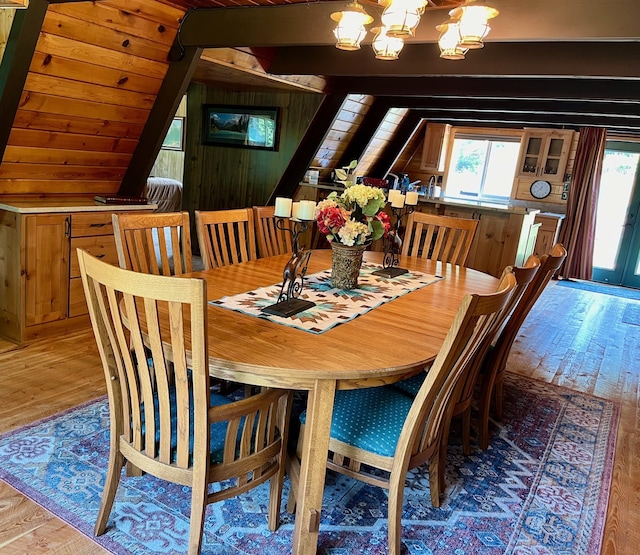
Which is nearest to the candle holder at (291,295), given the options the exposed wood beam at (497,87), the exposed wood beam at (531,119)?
the exposed wood beam at (497,87)

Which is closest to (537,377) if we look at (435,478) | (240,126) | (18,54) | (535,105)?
(435,478)

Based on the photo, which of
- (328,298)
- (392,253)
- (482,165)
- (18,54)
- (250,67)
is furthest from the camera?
(482,165)

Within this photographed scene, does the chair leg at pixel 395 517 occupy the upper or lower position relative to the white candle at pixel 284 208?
lower

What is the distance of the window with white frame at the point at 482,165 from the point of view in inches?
283

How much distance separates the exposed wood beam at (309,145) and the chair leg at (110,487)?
421 centimetres

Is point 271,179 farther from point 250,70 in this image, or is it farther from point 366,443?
point 366,443

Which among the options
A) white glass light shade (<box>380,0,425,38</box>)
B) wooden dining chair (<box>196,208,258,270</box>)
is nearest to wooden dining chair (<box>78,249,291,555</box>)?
wooden dining chair (<box>196,208,258,270</box>)

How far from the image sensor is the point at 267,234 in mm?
3168

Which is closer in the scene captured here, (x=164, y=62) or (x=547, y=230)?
(x=164, y=62)

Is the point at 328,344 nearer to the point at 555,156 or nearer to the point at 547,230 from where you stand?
the point at 547,230

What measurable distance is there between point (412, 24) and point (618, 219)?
20.4 feet

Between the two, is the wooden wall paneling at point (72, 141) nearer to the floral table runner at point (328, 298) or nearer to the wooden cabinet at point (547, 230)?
the floral table runner at point (328, 298)

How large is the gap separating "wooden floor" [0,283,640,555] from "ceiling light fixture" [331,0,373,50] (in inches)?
84.2

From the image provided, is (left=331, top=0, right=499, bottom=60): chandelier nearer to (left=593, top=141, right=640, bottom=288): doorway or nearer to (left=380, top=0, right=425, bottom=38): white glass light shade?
(left=380, top=0, right=425, bottom=38): white glass light shade
